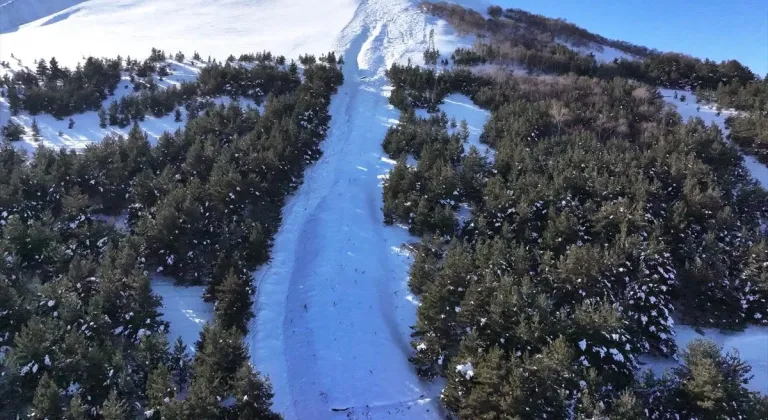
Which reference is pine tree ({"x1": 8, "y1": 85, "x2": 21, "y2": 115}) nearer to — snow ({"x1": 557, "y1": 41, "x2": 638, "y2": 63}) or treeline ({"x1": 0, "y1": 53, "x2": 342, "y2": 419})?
treeline ({"x1": 0, "y1": 53, "x2": 342, "y2": 419})

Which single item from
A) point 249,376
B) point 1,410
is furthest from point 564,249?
point 1,410

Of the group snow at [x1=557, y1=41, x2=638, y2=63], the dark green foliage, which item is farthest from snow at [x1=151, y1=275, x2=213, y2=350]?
snow at [x1=557, y1=41, x2=638, y2=63]

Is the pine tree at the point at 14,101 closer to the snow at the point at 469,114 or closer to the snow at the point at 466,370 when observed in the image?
the snow at the point at 469,114

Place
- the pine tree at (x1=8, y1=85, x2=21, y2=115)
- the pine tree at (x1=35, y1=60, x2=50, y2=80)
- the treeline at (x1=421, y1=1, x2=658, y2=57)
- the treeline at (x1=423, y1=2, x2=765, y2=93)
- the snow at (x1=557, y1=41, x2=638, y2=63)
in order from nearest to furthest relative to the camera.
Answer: the pine tree at (x1=8, y1=85, x2=21, y2=115), the pine tree at (x1=35, y1=60, x2=50, y2=80), the treeline at (x1=423, y1=2, x2=765, y2=93), the snow at (x1=557, y1=41, x2=638, y2=63), the treeline at (x1=421, y1=1, x2=658, y2=57)

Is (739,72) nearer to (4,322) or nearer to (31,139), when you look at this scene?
(4,322)

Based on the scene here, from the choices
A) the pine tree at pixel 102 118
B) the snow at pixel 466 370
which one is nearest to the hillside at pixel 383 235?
the snow at pixel 466 370
